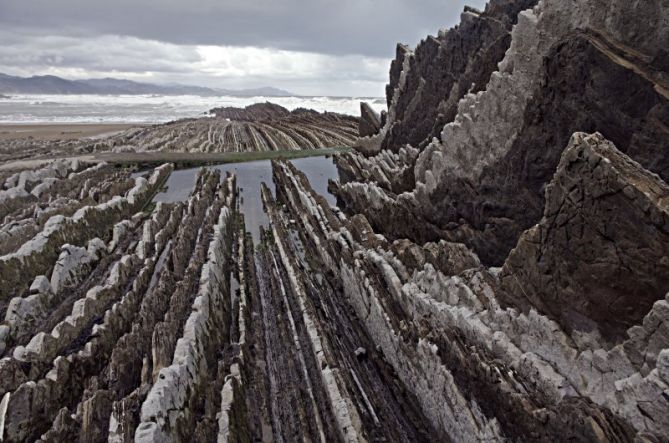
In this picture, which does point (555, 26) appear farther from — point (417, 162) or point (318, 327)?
point (318, 327)

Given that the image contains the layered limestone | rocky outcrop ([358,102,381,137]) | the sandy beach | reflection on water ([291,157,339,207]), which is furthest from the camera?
the sandy beach

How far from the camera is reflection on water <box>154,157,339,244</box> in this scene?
20406 mm

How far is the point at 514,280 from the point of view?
24.5ft

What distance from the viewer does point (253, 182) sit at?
26.8 m

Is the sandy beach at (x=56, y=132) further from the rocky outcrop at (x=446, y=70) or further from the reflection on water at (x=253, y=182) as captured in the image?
the rocky outcrop at (x=446, y=70)

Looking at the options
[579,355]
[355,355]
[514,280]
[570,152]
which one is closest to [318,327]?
[355,355]

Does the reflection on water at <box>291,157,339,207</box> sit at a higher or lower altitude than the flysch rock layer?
lower

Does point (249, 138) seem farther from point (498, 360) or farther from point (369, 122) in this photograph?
point (498, 360)

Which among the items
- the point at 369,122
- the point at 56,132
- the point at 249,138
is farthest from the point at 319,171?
the point at 56,132

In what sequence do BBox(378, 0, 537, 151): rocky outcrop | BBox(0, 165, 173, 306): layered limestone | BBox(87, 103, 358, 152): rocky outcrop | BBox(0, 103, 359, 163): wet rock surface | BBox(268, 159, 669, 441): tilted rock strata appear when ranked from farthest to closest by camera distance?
BBox(87, 103, 358, 152): rocky outcrop, BBox(0, 103, 359, 163): wet rock surface, BBox(378, 0, 537, 151): rocky outcrop, BBox(0, 165, 173, 306): layered limestone, BBox(268, 159, 669, 441): tilted rock strata

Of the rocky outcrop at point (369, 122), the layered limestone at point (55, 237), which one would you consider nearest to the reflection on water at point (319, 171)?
the rocky outcrop at point (369, 122)

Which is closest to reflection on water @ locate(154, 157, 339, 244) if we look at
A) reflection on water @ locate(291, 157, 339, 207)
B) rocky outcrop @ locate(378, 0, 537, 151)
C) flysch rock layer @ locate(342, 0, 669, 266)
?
reflection on water @ locate(291, 157, 339, 207)

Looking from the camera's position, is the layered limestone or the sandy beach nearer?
the layered limestone

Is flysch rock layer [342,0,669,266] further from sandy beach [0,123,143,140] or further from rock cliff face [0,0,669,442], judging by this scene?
sandy beach [0,123,143,140]
